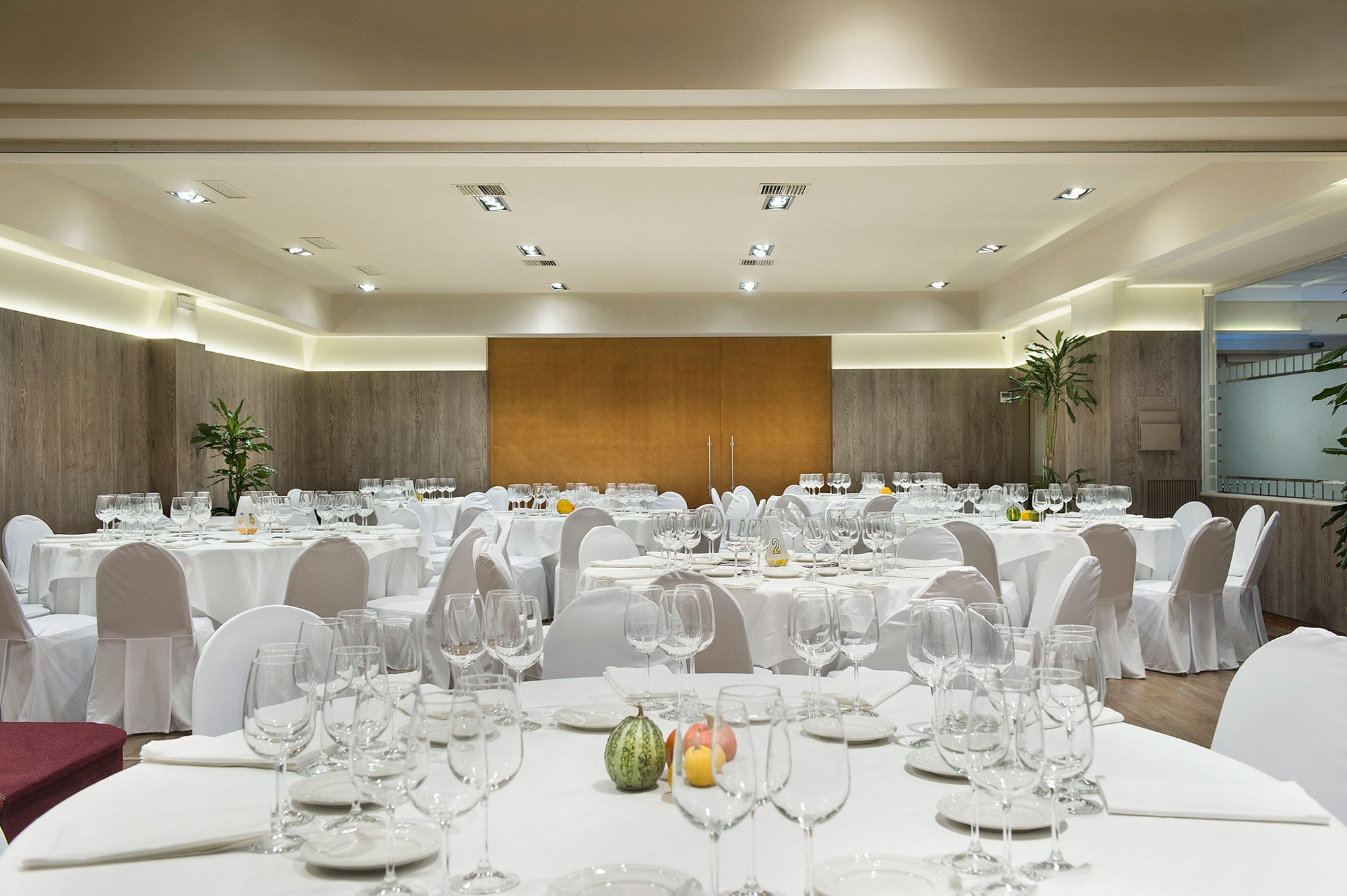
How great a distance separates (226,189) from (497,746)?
8113 millimetres

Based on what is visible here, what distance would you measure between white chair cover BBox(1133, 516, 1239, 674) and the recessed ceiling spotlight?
786 cm

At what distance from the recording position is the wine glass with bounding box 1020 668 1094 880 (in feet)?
3.63

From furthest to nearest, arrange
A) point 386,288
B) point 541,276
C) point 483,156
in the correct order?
point 386,288 < point 541,276 < point 483,156

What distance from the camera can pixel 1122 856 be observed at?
3.75 ft

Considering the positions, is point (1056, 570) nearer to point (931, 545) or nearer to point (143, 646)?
point (931, 545)

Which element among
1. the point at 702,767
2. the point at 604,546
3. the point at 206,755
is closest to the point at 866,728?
the point at 702,767

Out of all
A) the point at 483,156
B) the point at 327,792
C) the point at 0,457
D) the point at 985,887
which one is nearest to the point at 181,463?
the point at 0,457

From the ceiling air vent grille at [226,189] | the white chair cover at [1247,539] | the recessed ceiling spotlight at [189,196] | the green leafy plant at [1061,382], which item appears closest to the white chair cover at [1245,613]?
the white chair cover at [1247,539]

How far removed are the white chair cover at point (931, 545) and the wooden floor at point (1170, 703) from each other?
3.57 feet

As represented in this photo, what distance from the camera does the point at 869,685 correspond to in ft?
6.43

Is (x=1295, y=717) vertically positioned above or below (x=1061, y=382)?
below

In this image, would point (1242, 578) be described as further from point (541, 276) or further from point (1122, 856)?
point (541, 276)

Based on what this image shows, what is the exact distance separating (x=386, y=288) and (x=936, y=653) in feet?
39.8

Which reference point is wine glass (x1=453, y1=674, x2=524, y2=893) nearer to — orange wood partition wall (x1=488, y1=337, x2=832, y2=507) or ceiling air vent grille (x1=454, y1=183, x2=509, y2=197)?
ceiling air vent grille (x1=454, y1=183, x2=509, y2=197)
